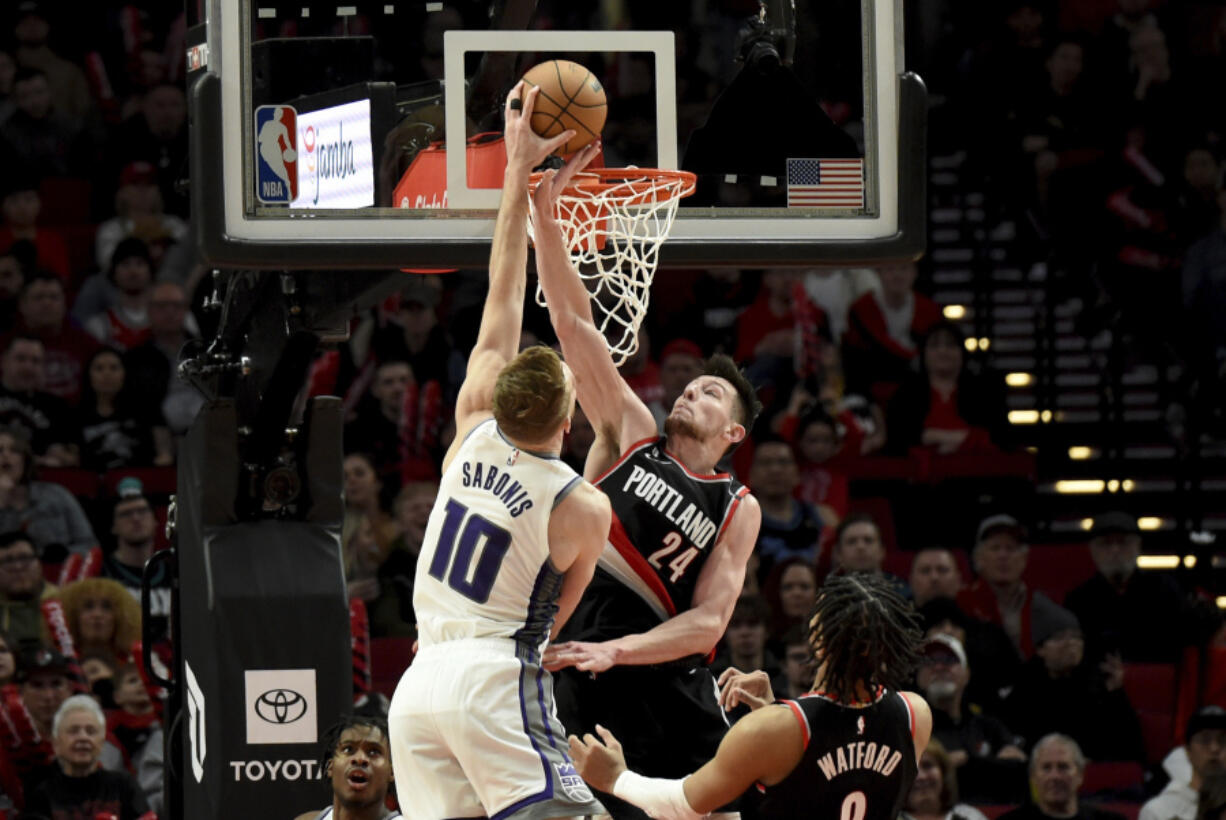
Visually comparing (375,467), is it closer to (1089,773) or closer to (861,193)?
(1089,773)

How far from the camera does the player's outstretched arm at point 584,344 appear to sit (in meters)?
6.20

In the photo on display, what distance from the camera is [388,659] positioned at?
1027 cm

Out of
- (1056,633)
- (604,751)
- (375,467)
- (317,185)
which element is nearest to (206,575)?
(317,185)

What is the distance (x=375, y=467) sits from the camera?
11.2 m

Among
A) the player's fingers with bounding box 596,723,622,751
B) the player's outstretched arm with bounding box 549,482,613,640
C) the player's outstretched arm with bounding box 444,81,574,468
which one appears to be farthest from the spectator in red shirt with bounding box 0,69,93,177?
the player's outstretched arm with bounding box 549,482,613,640

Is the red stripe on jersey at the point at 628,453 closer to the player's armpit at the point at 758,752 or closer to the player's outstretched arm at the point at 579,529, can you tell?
the player's outstretched arm at the point at 579,529

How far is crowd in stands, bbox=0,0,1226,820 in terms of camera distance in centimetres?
966

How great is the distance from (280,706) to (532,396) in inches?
85.6

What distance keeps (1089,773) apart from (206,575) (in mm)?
4934

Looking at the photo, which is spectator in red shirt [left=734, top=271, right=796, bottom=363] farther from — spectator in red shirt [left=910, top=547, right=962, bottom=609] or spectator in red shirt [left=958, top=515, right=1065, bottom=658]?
spectator in red shirt [left=910, top=547, right=962, bottom=609]

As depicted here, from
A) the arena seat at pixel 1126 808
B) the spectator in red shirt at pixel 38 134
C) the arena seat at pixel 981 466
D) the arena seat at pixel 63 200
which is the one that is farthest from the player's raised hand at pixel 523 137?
the spectator in red shirt at pixel 38 134

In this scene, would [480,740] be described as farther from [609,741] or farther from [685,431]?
[685,431]

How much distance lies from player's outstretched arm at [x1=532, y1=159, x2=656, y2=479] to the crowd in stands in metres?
1.37

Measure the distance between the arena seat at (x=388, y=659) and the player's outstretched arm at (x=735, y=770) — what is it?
4684 mm
